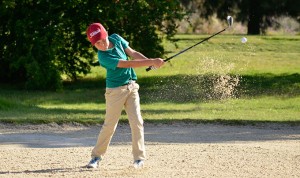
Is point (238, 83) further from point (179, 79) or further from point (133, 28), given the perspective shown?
point (133, 28)

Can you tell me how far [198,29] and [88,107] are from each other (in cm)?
2046

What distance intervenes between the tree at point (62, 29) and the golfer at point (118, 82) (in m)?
10.4

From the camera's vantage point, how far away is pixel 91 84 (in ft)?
71.4

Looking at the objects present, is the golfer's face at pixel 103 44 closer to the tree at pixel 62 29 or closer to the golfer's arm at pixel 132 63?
the golfer's arm at pixel 132 63

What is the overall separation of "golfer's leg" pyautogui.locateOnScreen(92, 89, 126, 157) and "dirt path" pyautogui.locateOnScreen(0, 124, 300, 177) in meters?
0.24

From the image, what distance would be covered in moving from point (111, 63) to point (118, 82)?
274 mm

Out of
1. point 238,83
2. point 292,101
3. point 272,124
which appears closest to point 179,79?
point 238,83

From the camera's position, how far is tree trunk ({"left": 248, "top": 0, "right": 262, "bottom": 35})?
2751 centimetres

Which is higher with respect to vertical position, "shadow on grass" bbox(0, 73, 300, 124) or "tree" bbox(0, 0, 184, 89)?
"tree" bbox(0, 0, 184, 89)

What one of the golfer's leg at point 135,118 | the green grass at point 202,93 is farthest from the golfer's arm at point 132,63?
the green grass at point 202,93

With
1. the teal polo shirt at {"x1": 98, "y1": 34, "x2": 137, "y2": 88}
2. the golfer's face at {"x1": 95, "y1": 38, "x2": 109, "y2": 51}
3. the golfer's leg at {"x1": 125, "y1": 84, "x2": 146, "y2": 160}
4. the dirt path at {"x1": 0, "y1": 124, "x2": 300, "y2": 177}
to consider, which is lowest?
the dirt path at {"x1": 0, "y1": 124, "x2": 300, "y2": 177}

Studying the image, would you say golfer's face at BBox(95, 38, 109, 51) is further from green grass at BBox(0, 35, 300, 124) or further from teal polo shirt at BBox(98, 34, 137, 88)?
green grass at BBox(0, 35, 300, 124)

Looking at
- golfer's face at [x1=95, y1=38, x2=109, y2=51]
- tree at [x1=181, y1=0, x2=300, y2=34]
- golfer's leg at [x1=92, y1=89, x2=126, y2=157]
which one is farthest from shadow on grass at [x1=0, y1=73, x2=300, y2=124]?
golfer's face at [x1=95, y1=38, x2=109, y2=51]

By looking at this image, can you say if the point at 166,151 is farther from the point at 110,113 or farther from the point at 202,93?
the point at 202,93
